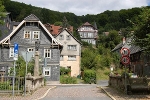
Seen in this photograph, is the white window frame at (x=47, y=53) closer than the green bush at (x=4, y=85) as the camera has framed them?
No

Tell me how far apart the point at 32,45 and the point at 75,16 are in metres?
137

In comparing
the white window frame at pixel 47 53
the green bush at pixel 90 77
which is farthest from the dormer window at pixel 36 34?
the green bush at pixel 90 77

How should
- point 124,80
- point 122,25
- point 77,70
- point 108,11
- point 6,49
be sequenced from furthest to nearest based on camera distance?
point 108,11 → point 122,25 → point 77,70 → point 6,49 → point 124,80

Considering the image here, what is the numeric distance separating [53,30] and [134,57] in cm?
3734

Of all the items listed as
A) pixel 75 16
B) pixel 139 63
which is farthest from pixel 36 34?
pixel 75 16

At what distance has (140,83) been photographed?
18531mm

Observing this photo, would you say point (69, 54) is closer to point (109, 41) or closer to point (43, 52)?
point (43, 52)

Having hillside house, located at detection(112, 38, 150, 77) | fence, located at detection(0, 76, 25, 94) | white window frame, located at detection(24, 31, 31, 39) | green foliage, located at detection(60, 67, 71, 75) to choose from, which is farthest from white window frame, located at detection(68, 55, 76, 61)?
fence, located at detection(0, 76, 25, 94)

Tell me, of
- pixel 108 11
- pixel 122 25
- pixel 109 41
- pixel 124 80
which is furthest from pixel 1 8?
pixel 108 11

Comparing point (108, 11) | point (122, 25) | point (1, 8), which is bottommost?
point (1, 8)

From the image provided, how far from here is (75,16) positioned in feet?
580

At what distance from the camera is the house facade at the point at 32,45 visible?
135ft

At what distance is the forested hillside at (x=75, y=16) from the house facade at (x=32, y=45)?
79601mm

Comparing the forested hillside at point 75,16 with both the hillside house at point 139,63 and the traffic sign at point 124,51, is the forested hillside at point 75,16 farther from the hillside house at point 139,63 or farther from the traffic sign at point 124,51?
the traffic sign at point 124,51
